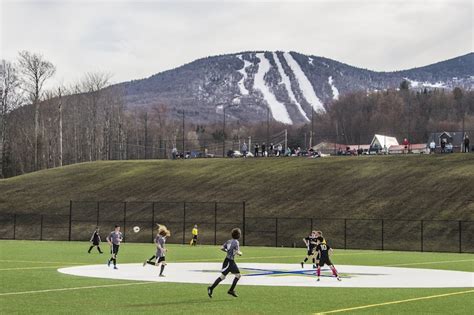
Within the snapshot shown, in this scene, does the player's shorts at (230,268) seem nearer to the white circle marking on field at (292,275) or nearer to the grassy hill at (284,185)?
the white circle marking on field at (292,275)

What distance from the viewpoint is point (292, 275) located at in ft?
106

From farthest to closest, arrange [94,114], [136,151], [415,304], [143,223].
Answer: [136,151], [94,114], [143,223], [415,304]

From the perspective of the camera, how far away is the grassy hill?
74.1 m

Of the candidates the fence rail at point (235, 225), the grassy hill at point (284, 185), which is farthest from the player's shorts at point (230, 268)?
the grassy hill at point (284, 185)

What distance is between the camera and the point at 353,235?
67.1 meters

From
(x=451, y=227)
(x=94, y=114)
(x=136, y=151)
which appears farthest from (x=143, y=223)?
(x=136, y=151)

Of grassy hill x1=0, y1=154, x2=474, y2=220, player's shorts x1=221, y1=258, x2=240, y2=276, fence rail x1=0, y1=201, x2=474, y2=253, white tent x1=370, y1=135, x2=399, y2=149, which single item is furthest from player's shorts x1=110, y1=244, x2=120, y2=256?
white tent x1=370, y1=135, x2=399, y2=149

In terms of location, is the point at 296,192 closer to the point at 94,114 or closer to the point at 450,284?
the point at 450,284

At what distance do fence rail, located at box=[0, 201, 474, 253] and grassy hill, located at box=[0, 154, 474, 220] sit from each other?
2408mm

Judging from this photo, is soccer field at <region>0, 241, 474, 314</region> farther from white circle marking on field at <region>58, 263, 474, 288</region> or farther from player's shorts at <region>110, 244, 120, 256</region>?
player's shorts at <region>110, 244, 120, 256</region>

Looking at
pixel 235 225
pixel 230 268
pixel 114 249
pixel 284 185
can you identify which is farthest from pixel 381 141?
pixel 230 268

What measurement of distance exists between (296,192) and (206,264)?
45.5m

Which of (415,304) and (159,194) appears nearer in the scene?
(415,304)

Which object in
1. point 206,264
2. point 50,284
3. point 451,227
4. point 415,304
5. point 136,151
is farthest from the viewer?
point 136,151
